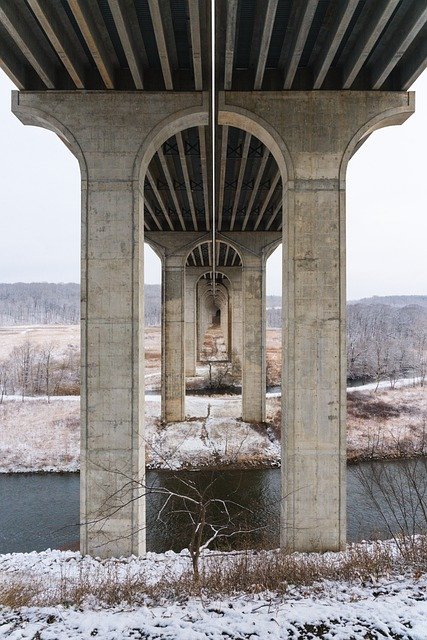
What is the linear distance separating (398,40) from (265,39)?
2957 millimetres

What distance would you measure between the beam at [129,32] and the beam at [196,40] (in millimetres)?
1332

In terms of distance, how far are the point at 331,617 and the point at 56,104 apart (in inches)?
Answer: 491

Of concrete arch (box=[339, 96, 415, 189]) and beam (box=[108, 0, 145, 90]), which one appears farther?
concrete arch (box=[339, 96, 415, 189])

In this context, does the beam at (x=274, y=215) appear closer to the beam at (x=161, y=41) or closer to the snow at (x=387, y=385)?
the beam at (x=161, y=41)

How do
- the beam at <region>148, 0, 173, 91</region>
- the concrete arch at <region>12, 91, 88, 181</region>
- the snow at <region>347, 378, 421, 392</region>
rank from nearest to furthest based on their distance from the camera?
1. the beam at <region>148, 0, 173, 91</region>
2. the concrete arch at <region>12, 91, 88, 181</region>
3. the snow at <region>347, 378, 421, 392</region>

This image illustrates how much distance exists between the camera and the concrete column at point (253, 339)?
909 inches

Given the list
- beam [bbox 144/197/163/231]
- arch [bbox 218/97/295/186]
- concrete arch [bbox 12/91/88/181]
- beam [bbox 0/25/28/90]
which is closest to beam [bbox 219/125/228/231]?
arch [bbox 218/97/295/186]

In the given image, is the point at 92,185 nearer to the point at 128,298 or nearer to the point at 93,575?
the point at 128,298

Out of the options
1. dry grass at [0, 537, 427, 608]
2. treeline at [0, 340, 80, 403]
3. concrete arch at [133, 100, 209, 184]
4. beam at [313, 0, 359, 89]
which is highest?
beam at [313, 0, 359, 89]

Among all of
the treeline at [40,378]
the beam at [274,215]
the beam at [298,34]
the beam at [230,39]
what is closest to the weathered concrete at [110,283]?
the beam at [230,39]

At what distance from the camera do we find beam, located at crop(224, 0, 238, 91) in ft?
22.6

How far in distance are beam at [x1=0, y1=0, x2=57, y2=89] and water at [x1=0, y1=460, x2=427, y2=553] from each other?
1187cm

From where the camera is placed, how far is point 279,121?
9625mm

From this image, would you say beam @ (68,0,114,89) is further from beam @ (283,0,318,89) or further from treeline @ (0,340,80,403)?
treeline @ (0,340,80,403)
